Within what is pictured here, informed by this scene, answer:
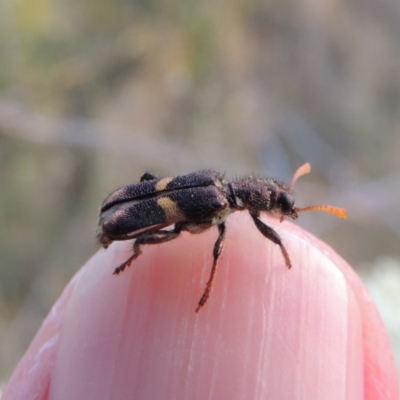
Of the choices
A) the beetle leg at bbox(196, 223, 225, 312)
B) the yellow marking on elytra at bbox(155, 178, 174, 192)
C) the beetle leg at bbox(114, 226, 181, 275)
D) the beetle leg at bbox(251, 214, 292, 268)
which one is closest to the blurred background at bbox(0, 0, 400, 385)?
the beetle leg at bbox(251, 214, 292, 268)

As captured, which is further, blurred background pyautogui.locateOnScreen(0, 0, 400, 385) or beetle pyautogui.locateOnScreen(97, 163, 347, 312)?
blurred background pyautogui.locateOnScreen(0, 0, 400, 385)

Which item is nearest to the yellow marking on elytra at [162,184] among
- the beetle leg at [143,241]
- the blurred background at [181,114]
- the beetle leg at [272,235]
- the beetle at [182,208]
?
the beetle at [182,208]

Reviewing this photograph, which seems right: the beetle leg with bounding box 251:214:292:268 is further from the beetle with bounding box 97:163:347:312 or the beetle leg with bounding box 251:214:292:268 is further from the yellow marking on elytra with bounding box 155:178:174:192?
the yellow marking on elytra with bounding box 155:178:174:192

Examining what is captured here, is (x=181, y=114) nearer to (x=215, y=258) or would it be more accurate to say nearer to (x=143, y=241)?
(x=143, y=241)

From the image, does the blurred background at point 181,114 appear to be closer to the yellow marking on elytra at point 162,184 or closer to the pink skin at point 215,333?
the pink skin at point 215,333

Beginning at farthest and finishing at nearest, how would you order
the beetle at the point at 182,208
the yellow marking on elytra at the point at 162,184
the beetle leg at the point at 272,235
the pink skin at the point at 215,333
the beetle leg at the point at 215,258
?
1. the yellow marking on elytra at the point at 162,184
2. the beetle at the point at 182,208
3. the beetle leg at the point at 272,235
4. the beetle leg at the point at 215,258
5. the pink skin at the point at 215,333

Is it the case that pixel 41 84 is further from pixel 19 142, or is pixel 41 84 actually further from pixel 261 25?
pixel 261 25

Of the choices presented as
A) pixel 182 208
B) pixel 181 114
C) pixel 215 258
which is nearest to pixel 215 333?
pixel 215 258
